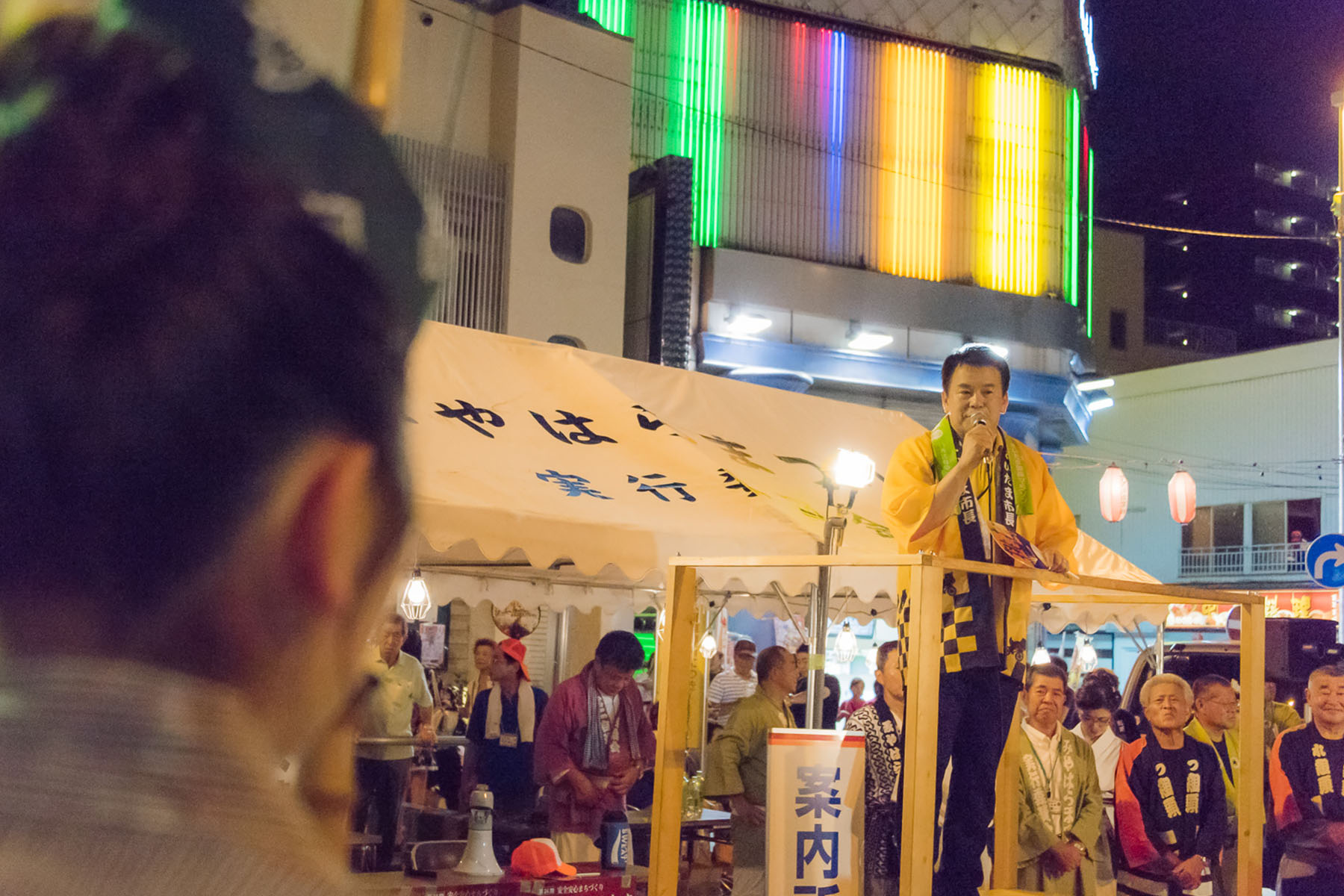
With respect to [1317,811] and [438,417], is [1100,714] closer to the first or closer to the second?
[1317,811]

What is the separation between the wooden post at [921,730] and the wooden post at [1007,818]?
4.73 ft

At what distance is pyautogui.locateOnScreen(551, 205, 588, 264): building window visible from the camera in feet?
47.5

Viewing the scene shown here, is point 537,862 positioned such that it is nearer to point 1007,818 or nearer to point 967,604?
point 1007,818

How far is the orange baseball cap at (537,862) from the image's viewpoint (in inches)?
196

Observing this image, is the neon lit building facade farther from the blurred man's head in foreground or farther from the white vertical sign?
the blurred man's head in foreground

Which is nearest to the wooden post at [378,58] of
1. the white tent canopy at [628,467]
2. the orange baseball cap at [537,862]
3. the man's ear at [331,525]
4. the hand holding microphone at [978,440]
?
the man's ear at [331,525]

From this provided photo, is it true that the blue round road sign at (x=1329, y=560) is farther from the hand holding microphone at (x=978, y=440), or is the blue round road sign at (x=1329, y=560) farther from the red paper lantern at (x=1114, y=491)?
the hand holding microphone at (x=978, y=440)

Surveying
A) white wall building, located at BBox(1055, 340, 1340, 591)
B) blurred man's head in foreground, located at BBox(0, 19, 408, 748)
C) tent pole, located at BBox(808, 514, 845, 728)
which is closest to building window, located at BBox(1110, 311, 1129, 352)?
white wall building, located at BBox(1055, 340, 1340, 591)

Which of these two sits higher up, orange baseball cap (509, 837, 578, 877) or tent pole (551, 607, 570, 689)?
tent pole (551, 607, 570, 689)

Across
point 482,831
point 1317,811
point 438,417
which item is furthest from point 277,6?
point 1317,811

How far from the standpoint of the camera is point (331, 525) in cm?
72

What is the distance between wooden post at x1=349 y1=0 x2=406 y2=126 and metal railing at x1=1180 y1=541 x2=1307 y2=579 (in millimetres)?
27151

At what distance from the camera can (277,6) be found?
0.74 meters

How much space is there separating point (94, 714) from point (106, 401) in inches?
6.6
